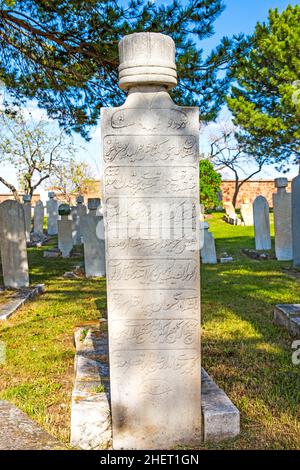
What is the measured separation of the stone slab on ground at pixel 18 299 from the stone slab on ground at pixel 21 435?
3558 millimetres

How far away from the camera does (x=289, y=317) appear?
15.9 feet

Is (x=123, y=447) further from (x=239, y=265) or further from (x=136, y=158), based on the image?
(x=239, y=265)

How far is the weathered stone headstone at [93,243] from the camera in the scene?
9.24m

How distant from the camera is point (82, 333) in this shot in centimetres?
463

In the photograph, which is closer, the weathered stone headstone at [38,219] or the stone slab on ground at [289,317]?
the stone slab on ground at [289,317]

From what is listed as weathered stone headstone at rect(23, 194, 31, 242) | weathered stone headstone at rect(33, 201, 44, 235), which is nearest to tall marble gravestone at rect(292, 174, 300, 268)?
weathered stone headstone at rect(23, 194, 31, 242)

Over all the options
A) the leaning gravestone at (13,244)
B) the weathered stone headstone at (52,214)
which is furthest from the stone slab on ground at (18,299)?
the weathered stone headstone at (52,214)

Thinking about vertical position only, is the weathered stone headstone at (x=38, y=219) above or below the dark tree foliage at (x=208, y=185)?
below

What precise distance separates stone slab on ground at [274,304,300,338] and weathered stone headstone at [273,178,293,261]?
511 cm

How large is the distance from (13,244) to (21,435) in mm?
5983

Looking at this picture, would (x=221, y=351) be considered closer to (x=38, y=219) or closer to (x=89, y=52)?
(x=89, y=52)

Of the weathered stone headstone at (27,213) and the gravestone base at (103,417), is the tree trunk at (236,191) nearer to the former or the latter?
the weathered stone headstone at (27,213)

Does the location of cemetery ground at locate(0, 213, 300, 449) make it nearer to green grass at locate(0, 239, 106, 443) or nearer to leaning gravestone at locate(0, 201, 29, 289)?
green grass at locate(0, 239, 106, 443)
